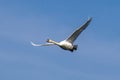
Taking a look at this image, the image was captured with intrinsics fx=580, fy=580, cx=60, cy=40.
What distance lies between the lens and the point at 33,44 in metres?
75.0

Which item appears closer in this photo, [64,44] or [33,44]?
[64,44]

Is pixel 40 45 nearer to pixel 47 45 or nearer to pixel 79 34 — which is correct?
pixel 47 45

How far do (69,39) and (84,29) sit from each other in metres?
2.38

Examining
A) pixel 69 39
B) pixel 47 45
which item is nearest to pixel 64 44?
pixel 69 39

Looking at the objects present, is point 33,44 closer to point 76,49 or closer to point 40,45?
point 40,45

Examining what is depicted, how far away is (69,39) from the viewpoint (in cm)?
7019

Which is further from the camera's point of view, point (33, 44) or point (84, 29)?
point (33, 44)

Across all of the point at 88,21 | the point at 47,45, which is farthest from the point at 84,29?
the point at 47,45

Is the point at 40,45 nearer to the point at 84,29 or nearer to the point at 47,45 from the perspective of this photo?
the point at 47,45

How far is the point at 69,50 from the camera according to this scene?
68.6 meters

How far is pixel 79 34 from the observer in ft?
230

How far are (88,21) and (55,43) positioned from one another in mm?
5049

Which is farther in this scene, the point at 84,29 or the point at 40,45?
the point at 40,45

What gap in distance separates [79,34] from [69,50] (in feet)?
8.93
